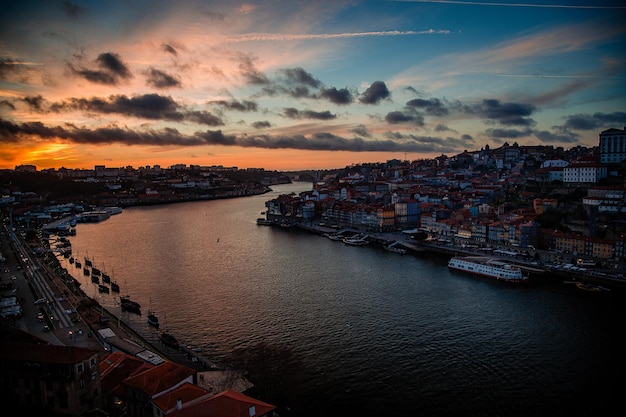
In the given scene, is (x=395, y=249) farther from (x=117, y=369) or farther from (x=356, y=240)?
(x=117, y=369)

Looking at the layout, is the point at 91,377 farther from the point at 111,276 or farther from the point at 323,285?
the point at 111,276

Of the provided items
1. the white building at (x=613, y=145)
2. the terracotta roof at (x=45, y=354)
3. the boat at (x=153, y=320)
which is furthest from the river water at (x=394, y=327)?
the white building at (x=613, y=145)

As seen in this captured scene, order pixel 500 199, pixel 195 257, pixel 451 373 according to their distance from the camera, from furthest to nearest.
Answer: pixel 500 199 < pixel 195 257 < pixel 451 373

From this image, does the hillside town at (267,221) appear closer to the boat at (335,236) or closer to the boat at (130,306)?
the boat at (130,306)

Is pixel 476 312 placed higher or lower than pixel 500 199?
lower

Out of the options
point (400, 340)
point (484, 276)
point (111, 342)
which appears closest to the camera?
point (111, 342)

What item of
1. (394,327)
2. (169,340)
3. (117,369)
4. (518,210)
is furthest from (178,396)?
(518,210)

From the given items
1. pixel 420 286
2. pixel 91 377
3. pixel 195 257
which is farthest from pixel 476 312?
pixel 195 257
